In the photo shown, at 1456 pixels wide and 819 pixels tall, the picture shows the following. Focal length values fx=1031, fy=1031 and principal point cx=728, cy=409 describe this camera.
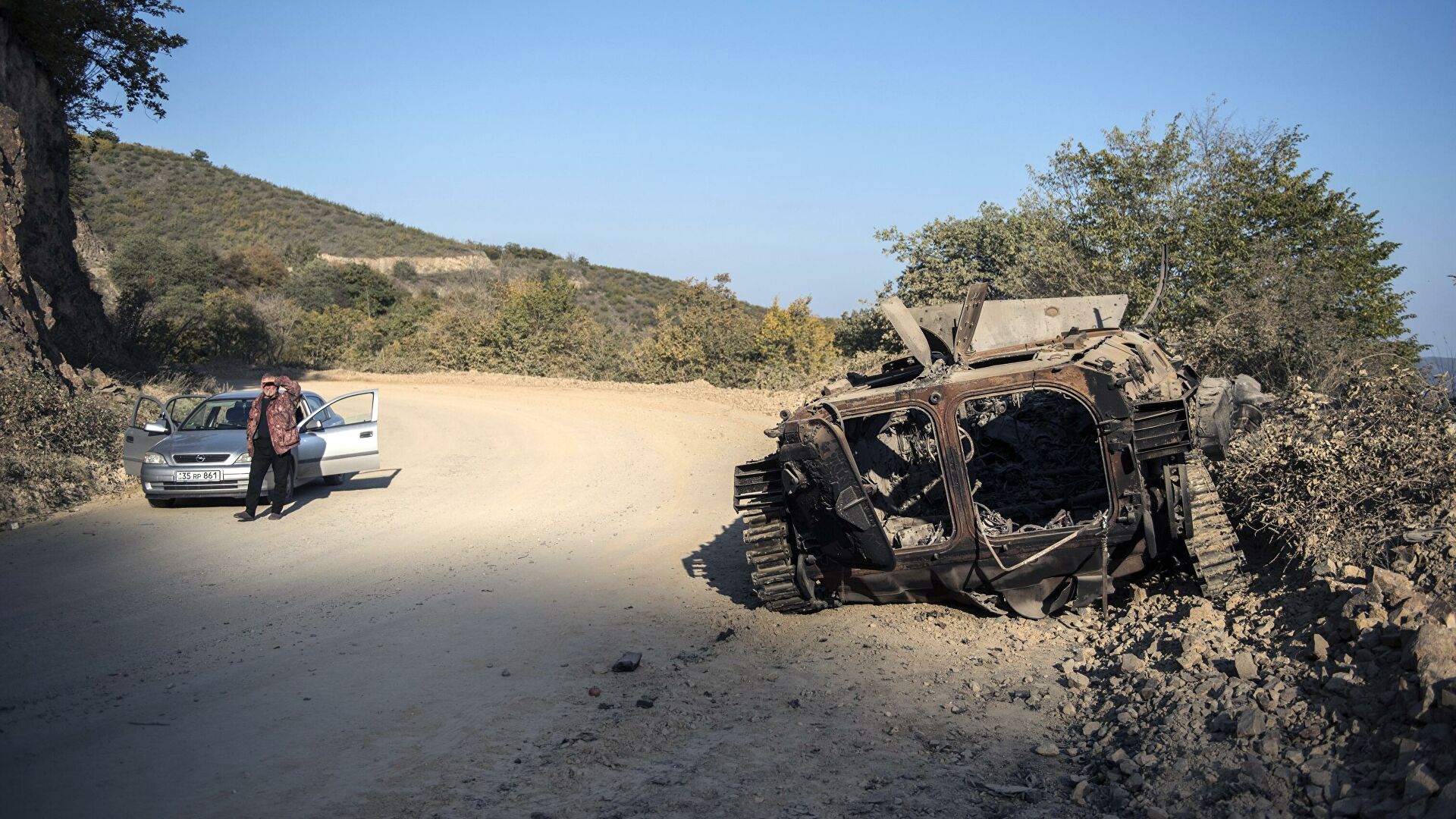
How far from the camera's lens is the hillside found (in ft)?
201

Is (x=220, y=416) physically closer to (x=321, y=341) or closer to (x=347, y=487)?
(x=347, y=487)

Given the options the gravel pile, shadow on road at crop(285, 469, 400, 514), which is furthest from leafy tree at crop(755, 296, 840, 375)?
the gravel pile

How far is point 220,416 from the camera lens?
13211 millimetres

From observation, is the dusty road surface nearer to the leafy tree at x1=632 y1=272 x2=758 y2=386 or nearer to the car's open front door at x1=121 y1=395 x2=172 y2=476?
the car's open front door at x1=121 y1=395 x2=172 y2=476

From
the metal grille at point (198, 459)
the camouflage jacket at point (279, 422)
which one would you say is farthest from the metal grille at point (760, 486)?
the metal grille at point (198, 459)

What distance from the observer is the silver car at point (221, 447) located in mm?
12070

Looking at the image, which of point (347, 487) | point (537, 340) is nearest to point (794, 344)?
point (537, 340)

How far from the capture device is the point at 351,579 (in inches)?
357

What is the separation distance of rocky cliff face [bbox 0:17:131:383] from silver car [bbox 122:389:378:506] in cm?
219

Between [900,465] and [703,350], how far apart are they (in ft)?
63.0

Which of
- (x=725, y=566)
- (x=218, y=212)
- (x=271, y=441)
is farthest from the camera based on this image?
(x=218, y=212)

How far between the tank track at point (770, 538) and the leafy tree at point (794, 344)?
1725 cm

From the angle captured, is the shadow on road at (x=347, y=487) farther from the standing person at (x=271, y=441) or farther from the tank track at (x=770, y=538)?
the tank track at (x=770, y=538)

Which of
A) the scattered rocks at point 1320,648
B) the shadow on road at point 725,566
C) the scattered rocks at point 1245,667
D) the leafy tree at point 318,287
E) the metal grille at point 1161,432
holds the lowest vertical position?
the shadow on road at point 725,566
